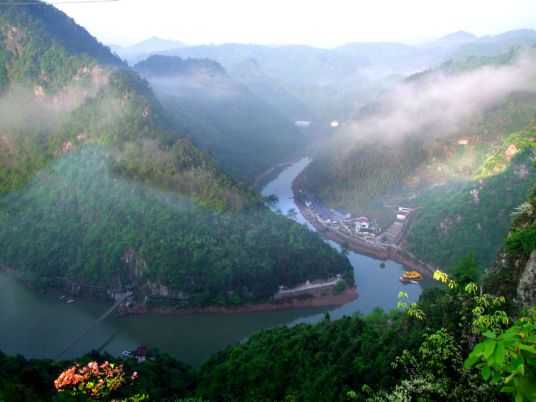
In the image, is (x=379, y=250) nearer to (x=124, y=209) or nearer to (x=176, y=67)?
(x=124, y=209)

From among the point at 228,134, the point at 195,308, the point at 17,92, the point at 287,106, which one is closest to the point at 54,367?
the point at 195,308

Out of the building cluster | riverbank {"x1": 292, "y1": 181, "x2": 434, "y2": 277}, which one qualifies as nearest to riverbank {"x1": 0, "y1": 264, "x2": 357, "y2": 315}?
riverbank {"x1": 292, "y1": 181, "x2": 434, "y2": 277}

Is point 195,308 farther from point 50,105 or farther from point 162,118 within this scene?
point 50,105

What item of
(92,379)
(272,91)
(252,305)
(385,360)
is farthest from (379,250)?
(272,91)

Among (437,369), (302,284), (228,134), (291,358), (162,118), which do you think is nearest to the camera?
(437,369)

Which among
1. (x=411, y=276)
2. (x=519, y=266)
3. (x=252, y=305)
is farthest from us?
(x=411, y=276)
